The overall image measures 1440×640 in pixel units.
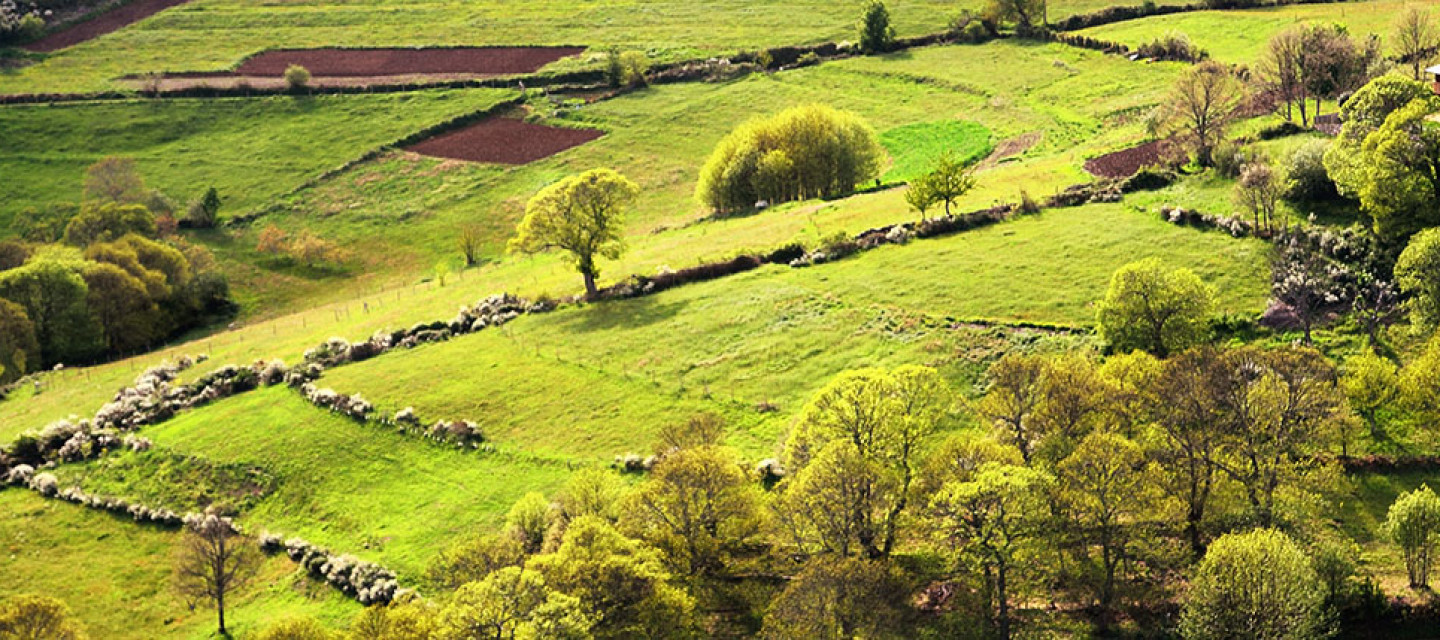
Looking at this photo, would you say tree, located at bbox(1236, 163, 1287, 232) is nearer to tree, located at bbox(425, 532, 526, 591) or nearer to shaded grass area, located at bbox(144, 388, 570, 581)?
shaded grass area, located at bbox(144, 388, 570, 581)

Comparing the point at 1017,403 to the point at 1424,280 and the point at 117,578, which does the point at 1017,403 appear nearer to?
the point at 1424,280

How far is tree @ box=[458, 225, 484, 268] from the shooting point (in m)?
139

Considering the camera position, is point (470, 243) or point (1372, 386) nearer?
point (1372, 386)

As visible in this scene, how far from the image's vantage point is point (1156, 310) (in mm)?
77125

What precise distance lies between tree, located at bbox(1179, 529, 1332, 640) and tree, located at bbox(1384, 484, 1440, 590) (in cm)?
570

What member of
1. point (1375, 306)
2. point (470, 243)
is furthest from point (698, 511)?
point (470, 243)

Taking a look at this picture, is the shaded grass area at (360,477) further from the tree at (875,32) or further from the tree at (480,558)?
the tree at (875,32)

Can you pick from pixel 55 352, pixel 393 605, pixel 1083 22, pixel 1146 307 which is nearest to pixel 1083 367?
pixel 1146 307

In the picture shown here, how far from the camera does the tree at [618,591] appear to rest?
197 feet

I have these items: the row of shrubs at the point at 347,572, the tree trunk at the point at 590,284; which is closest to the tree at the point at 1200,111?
the tree trunk at the point at 590,284

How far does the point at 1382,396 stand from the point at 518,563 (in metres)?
47.4

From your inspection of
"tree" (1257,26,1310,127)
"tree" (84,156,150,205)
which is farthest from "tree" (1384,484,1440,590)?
"tree" (84,156,150,205)

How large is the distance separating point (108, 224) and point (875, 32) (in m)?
108

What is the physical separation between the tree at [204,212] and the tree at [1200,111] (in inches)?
4423
